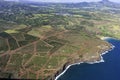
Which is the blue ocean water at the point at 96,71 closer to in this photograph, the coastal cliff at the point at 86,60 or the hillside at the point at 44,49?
the coastal cliff at the point at 86,60

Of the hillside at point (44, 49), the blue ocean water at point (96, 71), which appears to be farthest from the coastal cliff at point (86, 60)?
the blue ocean water at point (96, 71)

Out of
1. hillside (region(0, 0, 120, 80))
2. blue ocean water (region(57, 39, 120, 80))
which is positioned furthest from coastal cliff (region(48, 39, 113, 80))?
blue ocean water (region(57, 39, 120, 80))

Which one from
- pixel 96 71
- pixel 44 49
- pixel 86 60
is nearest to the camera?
pixel 96 71

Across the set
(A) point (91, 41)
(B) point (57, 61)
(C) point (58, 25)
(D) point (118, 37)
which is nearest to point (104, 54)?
(A) point (91, 41)

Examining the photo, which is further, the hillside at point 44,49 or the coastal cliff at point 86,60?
the hillside at point 44,49

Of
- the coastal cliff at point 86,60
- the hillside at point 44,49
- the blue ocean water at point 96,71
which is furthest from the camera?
the hillside at point 44,49

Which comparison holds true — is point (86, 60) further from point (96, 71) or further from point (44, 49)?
point (44, 49)

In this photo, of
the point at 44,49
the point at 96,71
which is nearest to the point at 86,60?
the point at 96,71

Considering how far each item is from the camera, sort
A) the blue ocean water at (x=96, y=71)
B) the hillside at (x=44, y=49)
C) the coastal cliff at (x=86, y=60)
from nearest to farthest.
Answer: the blue ocean water at (x=96, y=71)
the coastal cliff at (x=86, y=60)
the hillside at (x=44, y=49)
